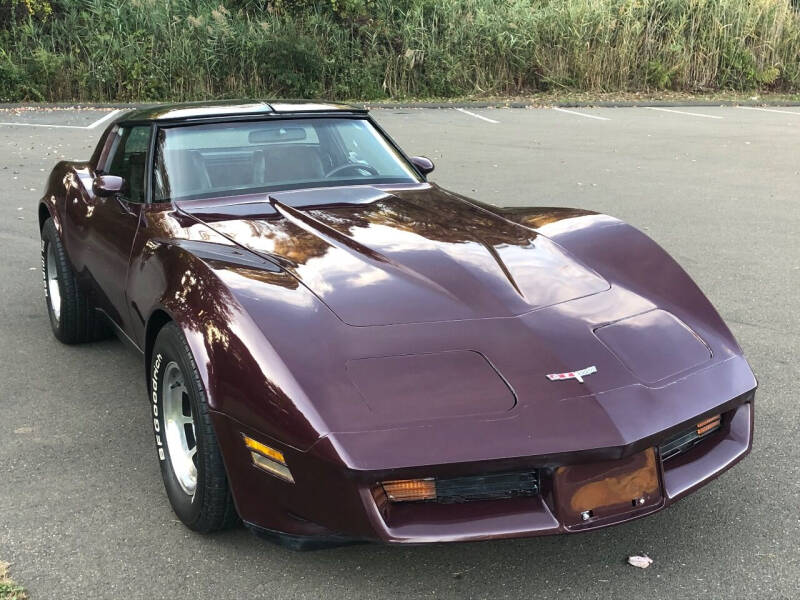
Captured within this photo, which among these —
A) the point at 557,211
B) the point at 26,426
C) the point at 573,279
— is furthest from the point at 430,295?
the point at 26,426

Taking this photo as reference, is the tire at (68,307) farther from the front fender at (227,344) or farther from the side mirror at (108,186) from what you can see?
the front fender at (227,344)

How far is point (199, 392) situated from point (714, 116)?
631 inches

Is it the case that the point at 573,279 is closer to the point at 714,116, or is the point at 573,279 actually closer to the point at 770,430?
the point at 770,430

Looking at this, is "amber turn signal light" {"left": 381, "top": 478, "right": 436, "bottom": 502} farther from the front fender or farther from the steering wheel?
the steering wheel

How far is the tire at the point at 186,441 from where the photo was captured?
2621mm

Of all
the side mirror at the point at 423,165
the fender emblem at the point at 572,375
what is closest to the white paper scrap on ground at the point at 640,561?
the fender emblem at the point at 572,375

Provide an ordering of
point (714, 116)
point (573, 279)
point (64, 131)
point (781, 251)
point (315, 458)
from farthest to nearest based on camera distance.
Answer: point (714, 116), point (64, 131), point (781, 251), point (573, 279), point (315, 458)

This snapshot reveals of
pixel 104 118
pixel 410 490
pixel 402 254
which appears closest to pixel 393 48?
pixel 104 118

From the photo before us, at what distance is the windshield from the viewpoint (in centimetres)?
389

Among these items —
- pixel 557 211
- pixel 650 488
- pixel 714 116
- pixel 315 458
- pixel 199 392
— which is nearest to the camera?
pixel 315 458

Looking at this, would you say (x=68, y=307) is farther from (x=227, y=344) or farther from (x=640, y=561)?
(x=640, y=561)

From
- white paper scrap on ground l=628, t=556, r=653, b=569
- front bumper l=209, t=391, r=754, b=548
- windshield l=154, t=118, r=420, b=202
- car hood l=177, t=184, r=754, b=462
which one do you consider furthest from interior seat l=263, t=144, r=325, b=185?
white paper scrap on ground l=628, t=556, r=653, b=569

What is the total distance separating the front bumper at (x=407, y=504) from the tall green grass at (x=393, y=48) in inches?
696

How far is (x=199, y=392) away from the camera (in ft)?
8.59
